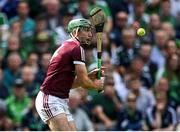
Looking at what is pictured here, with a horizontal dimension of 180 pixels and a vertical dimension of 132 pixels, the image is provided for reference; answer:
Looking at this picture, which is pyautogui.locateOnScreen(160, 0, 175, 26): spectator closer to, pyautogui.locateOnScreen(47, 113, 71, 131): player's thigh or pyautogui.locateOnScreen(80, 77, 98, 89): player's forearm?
pyautogui.locateOnScreen(80, 77, 98, 89): player's forearm

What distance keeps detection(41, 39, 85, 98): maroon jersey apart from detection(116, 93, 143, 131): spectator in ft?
11.4

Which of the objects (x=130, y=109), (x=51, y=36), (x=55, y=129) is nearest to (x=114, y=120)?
(x=130, y=109)

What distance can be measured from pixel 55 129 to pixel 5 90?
3615 millimetres

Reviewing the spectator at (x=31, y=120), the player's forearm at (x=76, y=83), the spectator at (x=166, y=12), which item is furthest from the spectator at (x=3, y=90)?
the player's forearm at (x=76, y=83)

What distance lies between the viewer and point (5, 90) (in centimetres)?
1242

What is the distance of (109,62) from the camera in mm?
12797

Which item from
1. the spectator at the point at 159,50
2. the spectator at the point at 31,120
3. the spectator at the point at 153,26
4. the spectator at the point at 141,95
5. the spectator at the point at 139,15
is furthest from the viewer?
the spectator at the point at 139,15

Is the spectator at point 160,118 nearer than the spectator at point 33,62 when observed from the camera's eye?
Yes

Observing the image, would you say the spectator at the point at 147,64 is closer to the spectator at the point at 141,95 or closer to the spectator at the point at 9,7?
the spectator at the point at 141,95

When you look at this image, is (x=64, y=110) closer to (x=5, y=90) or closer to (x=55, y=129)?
(x=55, y=129)

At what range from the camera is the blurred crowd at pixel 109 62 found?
1229 cm

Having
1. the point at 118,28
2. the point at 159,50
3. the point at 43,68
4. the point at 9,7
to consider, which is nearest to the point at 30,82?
the point at 43,68

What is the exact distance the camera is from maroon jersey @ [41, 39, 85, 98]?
8.86m

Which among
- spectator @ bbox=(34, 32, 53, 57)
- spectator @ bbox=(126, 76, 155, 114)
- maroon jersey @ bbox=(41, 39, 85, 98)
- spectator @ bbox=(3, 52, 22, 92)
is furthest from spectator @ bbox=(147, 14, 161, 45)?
maroon jersey @ bbox=(41, 39, 85, 98)
